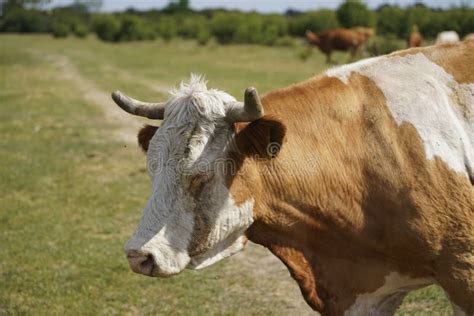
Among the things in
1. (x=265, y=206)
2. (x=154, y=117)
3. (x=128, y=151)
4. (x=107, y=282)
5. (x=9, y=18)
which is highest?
(x=154, y=117)

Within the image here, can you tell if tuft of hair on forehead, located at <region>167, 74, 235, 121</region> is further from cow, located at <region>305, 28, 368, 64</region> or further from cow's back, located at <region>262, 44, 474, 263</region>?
cow, located at <region>305, 28, 368, 64</region>

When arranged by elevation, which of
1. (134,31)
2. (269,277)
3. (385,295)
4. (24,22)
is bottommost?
(24,22)

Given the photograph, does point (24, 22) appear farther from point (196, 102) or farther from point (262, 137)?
point (262, 137)

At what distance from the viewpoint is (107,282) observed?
5699mm

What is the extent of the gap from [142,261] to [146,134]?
0.79 metres

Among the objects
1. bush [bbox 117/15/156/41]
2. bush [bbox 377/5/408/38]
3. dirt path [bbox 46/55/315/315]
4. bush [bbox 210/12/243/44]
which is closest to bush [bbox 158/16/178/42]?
bush [bbox 117/15/156/41]

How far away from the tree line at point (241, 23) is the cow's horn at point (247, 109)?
682 inches

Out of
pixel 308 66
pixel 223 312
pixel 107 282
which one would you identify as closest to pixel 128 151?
pixel 107 282

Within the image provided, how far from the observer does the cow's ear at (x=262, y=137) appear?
2.91 metres

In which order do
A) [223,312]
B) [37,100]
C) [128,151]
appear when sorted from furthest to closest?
1. [37,100]
2. [128,151]
3. [223,312]

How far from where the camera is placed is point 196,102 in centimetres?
294

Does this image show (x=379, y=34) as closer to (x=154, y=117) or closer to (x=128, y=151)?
(x=128, y=151)

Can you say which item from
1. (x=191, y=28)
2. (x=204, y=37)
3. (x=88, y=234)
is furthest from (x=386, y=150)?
(x=191, y=28)

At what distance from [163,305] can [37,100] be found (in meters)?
15.3
